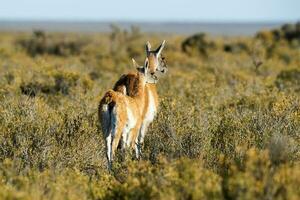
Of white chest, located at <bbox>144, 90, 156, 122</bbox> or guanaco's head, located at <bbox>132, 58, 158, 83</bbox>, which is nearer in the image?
white chest, located at <bbox>144, 90, 156, 122</bbox>

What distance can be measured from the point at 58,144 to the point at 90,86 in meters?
7.51

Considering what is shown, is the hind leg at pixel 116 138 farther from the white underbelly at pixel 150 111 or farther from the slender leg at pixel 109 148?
the white underbelly at pixel 150 111

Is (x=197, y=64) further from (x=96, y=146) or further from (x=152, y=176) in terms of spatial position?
(x=152, y=176)

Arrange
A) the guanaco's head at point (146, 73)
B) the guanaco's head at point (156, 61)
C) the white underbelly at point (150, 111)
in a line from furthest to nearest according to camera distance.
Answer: the guanaco's head at point (156, 61) → the guanaco's head at point (146, 73) → the white underbelly at point (150, 111)

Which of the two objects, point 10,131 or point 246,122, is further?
point 246,122

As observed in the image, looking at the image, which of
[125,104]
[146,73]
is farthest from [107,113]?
[146,73]

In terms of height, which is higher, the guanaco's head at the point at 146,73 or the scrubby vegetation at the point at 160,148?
the guanaco's head at the point at 146,73

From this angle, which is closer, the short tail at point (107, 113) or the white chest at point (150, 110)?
the short tail at point (107, 113)

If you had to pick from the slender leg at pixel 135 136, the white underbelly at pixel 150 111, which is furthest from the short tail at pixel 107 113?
the white underbelly at pixel 150 111

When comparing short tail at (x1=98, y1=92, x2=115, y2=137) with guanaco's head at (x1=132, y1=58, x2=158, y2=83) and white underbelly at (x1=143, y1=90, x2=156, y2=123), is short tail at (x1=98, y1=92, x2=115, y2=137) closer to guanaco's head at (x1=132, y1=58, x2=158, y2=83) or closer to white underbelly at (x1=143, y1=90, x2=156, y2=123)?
white underbelly at (x1=143, y1=90, x2=156, y2=123)

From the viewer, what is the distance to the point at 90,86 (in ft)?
54.0

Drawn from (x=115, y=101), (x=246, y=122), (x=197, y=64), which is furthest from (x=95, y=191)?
(x=197, y=64)

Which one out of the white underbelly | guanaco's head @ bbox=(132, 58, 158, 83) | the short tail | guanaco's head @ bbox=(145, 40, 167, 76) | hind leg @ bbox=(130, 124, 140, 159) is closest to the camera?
the short tail

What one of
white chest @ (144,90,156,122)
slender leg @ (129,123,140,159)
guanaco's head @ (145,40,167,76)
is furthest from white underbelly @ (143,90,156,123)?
guanaco's head @ (145,40,167,76)
